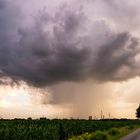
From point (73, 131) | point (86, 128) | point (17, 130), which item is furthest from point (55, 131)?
point (86, 128)

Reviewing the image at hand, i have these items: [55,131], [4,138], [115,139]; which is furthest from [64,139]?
[4,138]

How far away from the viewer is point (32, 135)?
53031 mm

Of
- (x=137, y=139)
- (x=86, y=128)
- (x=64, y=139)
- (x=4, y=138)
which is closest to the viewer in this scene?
(x=4, y=138)

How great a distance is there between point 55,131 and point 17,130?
7.42m

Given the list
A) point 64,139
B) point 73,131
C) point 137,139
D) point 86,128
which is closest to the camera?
point 137,139

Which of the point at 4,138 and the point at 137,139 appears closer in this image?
the point at 4,138

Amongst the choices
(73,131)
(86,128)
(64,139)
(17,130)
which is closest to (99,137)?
(17,130)

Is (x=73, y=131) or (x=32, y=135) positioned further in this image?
(x=73, y=131)

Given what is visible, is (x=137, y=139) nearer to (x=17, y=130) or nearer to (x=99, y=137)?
(x=99, y=137)

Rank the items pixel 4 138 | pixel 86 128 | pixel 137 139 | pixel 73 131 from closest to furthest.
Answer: pixel 4 138 → pixel 137 139 → pixel 73 131 → pixel 86 128

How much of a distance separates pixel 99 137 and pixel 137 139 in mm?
6218

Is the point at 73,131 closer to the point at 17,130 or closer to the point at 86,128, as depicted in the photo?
the point at 86,128

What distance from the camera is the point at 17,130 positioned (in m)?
52.1

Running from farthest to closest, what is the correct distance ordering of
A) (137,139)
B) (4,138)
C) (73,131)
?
(73,131), (137,139), (4,138)
